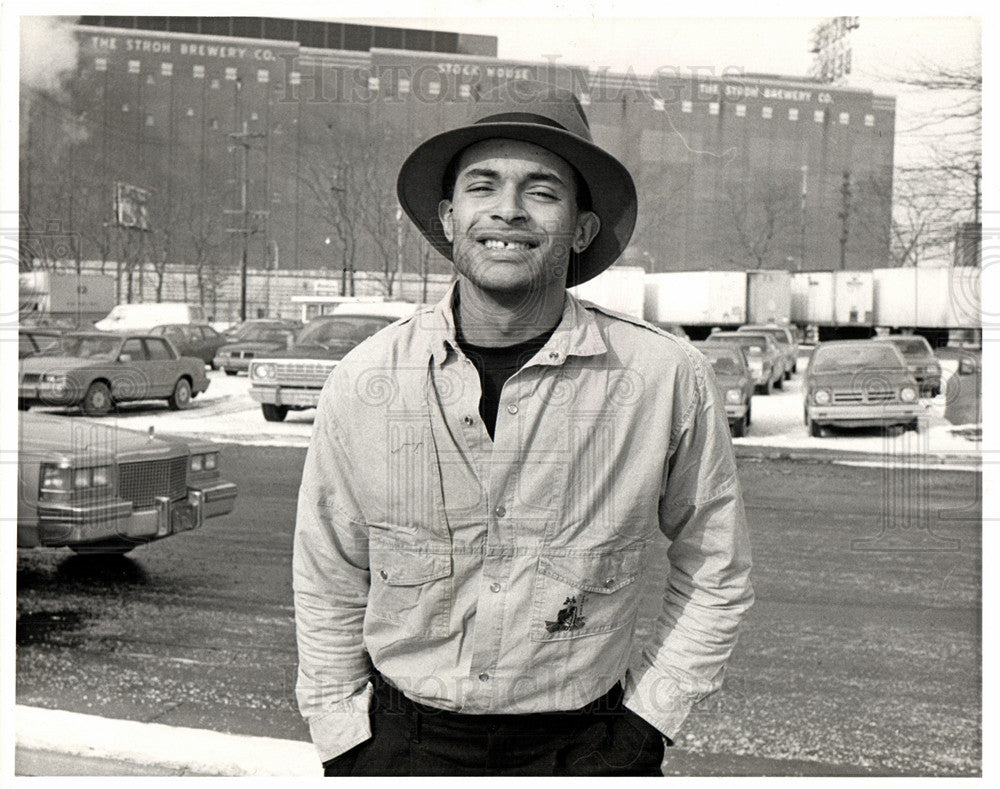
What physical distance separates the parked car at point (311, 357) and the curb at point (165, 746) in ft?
4.17

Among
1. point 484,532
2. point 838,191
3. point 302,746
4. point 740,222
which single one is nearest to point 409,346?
point 484,532

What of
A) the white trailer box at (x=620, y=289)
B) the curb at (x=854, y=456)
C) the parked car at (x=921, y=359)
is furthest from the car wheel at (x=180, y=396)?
the parked car at (x=921, y=359)

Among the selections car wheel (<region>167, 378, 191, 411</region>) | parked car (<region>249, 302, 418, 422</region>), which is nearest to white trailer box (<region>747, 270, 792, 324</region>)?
parked car (<region>249, 302, 418, 422</region>)

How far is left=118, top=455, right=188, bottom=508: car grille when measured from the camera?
3.56 meters

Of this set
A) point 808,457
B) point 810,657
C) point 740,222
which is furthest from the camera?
point 808,457

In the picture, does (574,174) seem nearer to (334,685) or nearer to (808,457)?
(334,685)

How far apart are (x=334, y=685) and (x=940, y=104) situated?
8.32 feet

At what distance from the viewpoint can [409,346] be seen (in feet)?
5.42

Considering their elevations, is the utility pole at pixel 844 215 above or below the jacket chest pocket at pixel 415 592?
above

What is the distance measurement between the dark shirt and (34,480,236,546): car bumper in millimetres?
2188

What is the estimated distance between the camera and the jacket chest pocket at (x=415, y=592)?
1597mm

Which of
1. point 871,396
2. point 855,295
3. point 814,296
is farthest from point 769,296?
point 871,396

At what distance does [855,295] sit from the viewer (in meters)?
3.33

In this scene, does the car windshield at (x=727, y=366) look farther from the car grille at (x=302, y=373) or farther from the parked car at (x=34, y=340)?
the parked car at (x=34, y=340)
